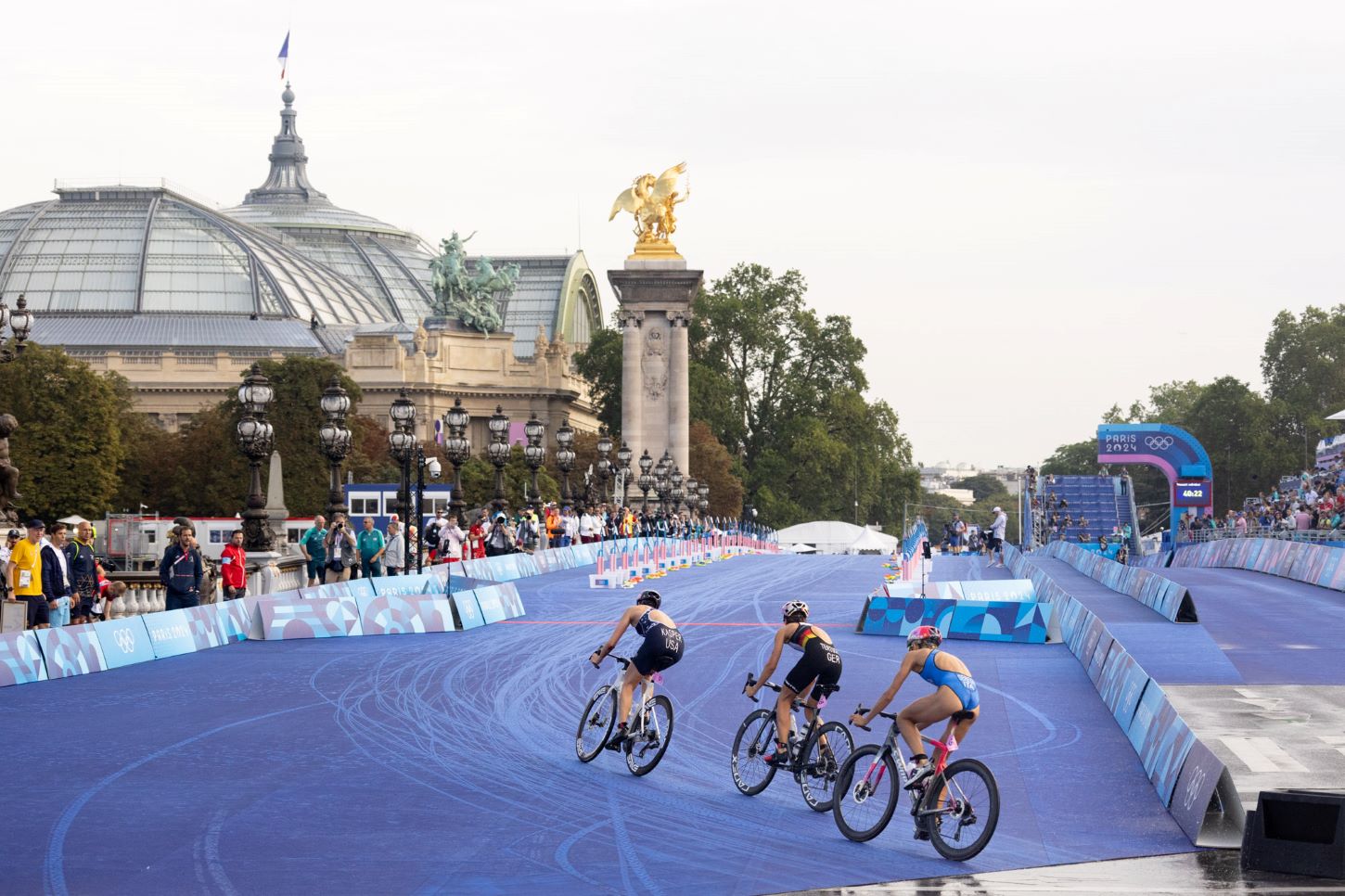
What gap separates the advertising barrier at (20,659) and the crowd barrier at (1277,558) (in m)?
29.1

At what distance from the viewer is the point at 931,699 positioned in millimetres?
14070

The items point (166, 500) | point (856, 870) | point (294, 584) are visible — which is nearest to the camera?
point (856, 870)

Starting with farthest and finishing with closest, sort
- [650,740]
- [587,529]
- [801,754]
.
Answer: [587,529]
[650,740]
[801,754]

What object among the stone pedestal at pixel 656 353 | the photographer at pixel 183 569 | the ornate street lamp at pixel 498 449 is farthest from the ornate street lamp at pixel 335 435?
the stone pedestal at pixel 656 353

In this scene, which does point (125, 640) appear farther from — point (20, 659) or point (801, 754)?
point (801, 754)

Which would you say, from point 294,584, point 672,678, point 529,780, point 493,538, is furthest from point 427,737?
point 493,538

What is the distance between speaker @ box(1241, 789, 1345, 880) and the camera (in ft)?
44.5

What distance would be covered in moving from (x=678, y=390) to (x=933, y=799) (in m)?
83.1

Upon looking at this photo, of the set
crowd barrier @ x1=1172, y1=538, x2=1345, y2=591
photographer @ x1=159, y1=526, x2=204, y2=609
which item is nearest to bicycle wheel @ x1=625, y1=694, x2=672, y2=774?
photographer @ x1=159, y1=526, x2=204, y2=609

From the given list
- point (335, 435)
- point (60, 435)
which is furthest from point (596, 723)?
point (60, 435)

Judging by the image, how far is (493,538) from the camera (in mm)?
53125

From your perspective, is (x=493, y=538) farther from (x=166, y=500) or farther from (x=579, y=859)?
(x=166, y=500)

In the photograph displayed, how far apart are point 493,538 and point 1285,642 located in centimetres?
2695

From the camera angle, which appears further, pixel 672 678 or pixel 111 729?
pixel 672 678
